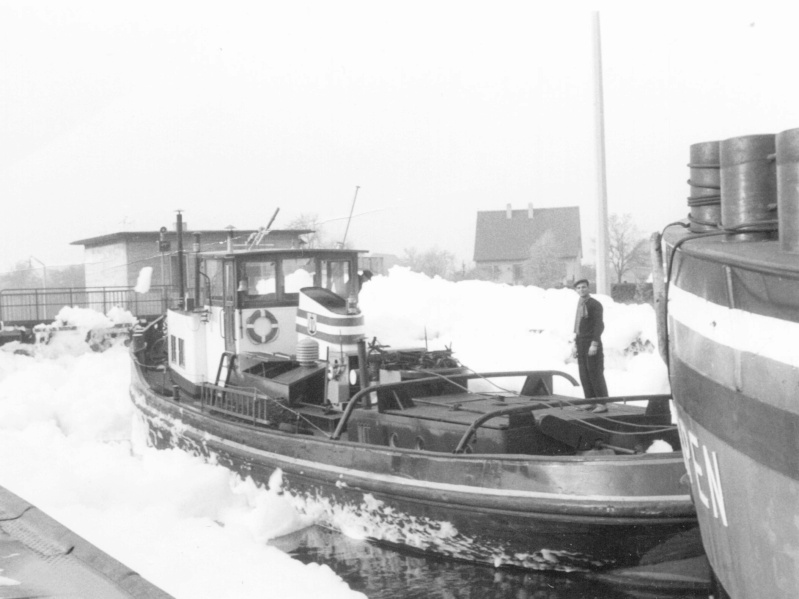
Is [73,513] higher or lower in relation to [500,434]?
lower

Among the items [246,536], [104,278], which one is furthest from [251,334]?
[104,278]

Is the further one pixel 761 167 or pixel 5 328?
pixel 5 328

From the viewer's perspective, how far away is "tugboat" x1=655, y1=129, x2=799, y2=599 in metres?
3.24

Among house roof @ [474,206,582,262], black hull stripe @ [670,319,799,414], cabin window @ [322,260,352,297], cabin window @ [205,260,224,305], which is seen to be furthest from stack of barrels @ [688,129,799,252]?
house roof @ [474,206,582,262]

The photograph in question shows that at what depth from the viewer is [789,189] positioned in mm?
3459

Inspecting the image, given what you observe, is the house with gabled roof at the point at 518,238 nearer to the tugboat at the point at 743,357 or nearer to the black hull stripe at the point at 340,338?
the black hull stripe at the point at 340,338

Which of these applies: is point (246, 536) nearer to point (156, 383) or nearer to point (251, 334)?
point (251, 334)

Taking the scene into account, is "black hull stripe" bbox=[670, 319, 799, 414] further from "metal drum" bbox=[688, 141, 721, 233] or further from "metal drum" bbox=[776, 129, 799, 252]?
"metal drum" bbox=[688, 141, 721, 233]

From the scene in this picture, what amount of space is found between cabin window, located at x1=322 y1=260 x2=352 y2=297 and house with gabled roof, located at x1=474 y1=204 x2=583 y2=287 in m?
47.0

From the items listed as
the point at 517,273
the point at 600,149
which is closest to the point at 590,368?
the point at 600,149

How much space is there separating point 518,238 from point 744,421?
6227 centimetres

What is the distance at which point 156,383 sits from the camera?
13250mm

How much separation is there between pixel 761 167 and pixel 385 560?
16.7 feet

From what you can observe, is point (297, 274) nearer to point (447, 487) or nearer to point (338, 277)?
point (338, 277)
